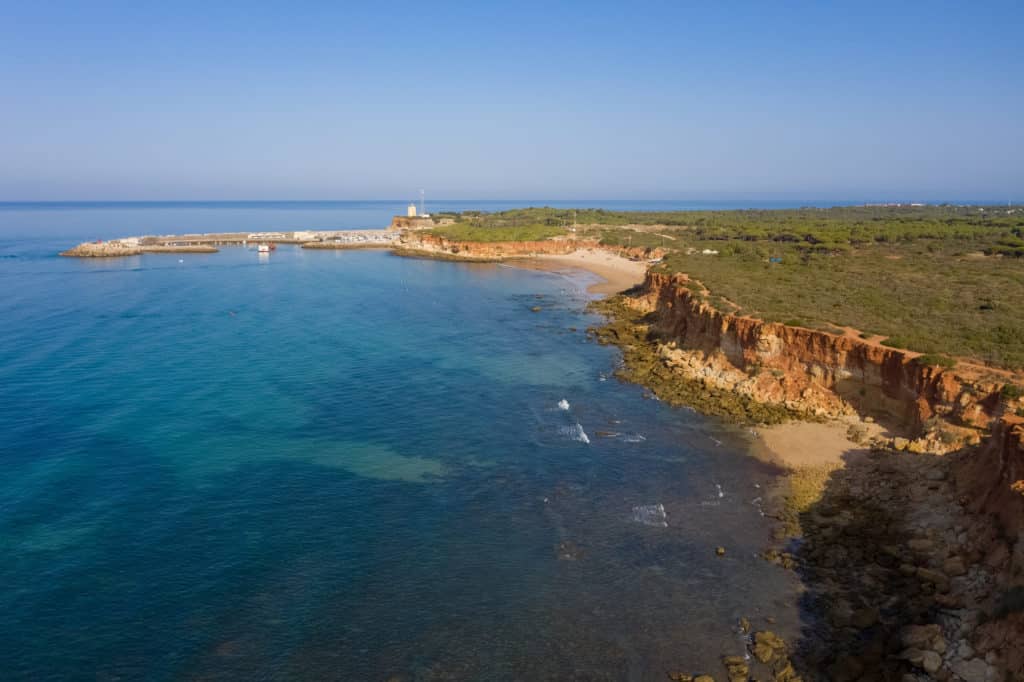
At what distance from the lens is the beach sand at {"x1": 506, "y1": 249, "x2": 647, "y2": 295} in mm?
92956

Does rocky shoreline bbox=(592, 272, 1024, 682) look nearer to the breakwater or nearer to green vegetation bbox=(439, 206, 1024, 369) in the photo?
green vegetation bbox=(439, 206, 1024, 369)

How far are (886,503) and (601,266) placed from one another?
87.6 metres

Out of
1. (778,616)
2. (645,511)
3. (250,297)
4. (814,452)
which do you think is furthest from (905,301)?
(250,297)

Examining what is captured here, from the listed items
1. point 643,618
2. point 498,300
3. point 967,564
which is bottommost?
point 643,618

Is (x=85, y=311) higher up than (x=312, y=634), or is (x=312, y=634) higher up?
(x=85, y=311)

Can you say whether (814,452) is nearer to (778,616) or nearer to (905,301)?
(778,616)

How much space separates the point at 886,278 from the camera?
59625 millimetres

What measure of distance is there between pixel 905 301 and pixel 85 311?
80876mm

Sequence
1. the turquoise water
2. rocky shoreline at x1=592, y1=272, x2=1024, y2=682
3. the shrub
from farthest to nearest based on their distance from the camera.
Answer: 1. the shrub
2. the turquoise water
3. rocky shoreline at x1=592, y1=272, x2=1024, y2=682

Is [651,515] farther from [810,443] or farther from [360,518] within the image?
[360,518]

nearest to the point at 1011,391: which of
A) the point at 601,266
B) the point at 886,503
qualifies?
the point at 886,503

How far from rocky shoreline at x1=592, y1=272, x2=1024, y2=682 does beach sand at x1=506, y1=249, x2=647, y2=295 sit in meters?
46.1

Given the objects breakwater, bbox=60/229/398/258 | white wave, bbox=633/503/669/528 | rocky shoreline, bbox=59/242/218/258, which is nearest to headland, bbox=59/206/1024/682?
white wave, bbox=633/503/669/528

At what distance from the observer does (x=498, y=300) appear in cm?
8294
